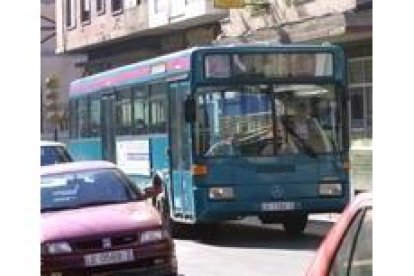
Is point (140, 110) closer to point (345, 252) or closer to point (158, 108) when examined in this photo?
point (158, 108)

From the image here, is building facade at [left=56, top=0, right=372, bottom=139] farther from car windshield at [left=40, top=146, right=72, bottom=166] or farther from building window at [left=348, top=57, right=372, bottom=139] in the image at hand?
car windshield at [left=40, top=146, right=72, bottom=166]

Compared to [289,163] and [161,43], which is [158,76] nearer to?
[289,163]

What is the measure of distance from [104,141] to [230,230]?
3941 mm

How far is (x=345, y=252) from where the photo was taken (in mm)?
4926

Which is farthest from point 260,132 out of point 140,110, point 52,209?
point 52,209

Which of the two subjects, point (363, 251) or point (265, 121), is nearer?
point (363, 251)

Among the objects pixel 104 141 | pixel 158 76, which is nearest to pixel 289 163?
pixel 158 76

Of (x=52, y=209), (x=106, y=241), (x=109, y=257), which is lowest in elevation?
(x=109, y=257)

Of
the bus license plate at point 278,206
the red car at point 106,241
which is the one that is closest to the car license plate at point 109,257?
the red car at point 106,241

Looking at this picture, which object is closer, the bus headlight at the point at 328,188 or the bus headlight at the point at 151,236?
the bus headlight at the point at 151,236

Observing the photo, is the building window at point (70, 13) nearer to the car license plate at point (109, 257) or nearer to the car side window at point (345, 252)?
the car license plate at point (109, 257)

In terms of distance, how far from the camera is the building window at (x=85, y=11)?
50.6 m

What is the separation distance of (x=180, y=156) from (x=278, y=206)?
1.75m

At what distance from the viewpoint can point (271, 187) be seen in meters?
16.2
